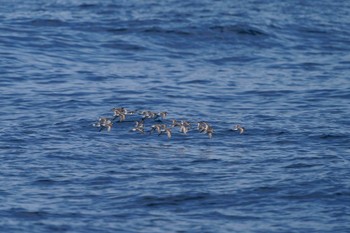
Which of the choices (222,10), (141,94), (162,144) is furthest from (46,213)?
(222,10)

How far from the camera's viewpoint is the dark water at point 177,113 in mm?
16266

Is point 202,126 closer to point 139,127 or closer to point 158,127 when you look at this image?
point 158,127

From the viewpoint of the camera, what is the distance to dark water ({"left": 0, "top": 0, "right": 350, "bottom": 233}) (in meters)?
16.3

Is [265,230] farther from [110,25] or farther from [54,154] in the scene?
[110,25]

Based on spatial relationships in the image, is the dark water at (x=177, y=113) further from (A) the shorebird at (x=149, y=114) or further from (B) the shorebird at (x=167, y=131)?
(A) the shorebird at (x=149, y=114)

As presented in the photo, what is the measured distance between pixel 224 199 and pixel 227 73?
38.3ft

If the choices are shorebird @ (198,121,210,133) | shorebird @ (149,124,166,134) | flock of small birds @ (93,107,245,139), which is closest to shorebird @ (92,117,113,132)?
flock of small birds @ (93,107,245,139)

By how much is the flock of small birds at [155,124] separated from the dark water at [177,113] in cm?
21

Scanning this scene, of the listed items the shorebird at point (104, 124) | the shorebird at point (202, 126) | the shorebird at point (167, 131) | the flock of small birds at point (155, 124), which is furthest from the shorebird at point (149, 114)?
the shorebird at point (202, 126)

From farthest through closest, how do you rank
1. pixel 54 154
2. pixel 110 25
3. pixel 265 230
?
pixel 110 25 < pixel 54 154 < pixel 265 230

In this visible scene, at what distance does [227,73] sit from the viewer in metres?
28.1

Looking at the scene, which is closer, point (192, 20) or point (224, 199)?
point (224, 199)

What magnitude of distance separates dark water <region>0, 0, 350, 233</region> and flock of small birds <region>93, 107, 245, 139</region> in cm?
21

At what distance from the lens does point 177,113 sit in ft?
76.3
